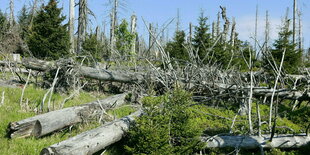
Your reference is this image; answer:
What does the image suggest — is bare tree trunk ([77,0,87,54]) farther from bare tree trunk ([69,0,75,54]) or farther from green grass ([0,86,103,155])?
green grass ([0,86,103,155])

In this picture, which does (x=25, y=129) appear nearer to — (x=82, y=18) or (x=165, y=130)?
(x=165, y=130)

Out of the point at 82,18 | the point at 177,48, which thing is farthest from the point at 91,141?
the point at 177,48

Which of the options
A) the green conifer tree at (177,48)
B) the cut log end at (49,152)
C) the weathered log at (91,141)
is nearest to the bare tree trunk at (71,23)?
the green conifer tree at (177,48)

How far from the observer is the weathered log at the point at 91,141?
149 inches

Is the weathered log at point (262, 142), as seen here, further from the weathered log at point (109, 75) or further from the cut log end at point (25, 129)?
the weathered log at point (109, 75)

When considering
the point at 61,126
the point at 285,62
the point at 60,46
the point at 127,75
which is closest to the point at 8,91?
the point at 61,126

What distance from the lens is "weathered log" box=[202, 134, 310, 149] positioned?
496cm

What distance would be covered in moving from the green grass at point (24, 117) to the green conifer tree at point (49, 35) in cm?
1256

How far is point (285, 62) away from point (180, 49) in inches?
324

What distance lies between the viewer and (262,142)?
16.3ft

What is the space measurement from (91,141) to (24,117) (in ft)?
7.06

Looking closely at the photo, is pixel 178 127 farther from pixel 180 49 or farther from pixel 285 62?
pixel 180 49

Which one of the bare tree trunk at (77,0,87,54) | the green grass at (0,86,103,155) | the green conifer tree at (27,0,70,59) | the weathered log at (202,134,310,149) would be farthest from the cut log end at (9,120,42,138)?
the bare tree trunk at (77,0,87,54)

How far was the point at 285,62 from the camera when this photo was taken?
17859mm
